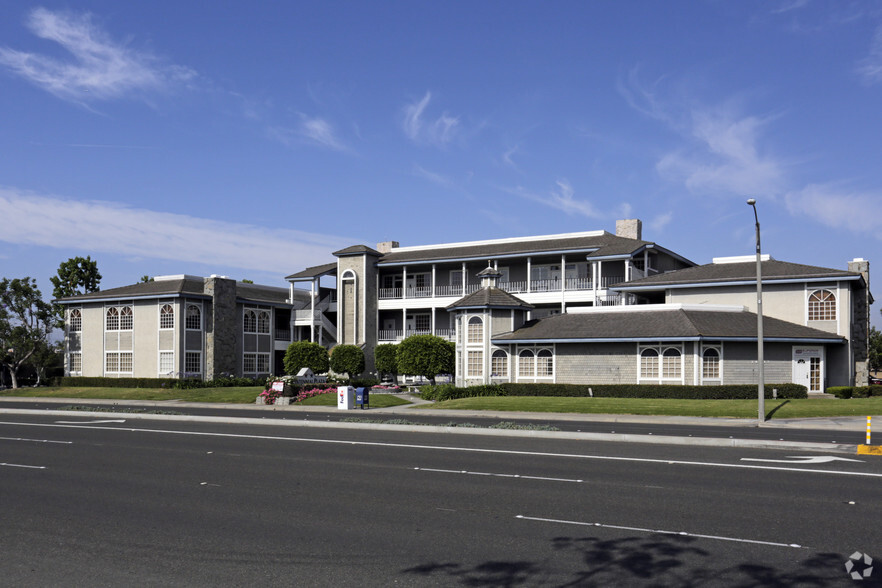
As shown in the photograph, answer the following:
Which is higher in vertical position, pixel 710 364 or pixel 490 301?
pixel 490 301

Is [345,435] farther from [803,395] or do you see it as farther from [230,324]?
[230,324]

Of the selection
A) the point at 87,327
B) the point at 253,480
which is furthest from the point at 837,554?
the point at 87,327

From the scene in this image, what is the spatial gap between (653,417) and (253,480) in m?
19.9

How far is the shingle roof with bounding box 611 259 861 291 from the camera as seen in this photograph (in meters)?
41.2

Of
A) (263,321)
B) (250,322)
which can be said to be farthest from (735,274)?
(250,322)

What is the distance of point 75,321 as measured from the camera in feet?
197

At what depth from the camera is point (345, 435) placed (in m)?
22.4

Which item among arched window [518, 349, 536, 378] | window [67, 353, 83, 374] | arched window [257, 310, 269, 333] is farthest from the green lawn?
window [67, 353, 83, 374]

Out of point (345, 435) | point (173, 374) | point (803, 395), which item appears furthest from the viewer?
point (173, 374)

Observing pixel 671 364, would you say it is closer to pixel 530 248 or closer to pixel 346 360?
pixel 530 248

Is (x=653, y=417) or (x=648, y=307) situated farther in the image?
(x=648, y=307)

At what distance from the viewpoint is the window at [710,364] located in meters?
37.7

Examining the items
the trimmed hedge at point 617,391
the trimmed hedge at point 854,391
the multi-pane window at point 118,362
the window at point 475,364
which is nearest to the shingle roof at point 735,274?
the trimmed hedge at point 854,391

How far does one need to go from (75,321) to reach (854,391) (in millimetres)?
54571
